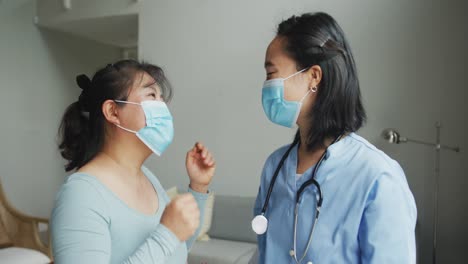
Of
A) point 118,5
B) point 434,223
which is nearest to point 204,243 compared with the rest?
point 434,223

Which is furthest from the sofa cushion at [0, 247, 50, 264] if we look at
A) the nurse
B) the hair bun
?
the nurse

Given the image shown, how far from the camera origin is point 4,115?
13.5 feet

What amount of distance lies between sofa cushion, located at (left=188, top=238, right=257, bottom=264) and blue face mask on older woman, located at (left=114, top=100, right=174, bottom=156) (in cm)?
171

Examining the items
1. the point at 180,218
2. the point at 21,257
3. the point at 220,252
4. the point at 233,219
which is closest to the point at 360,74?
the point at 233,219

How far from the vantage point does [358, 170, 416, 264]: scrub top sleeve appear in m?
0.79

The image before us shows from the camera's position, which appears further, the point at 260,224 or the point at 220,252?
the point at 220,252

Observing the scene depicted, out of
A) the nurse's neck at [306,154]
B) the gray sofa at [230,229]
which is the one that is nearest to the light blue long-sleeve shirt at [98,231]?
the nurse's neck at [306,154]

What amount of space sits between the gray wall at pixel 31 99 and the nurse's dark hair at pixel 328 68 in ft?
13.5

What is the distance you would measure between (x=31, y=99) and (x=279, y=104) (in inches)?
165

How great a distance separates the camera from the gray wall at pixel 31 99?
4129 mm

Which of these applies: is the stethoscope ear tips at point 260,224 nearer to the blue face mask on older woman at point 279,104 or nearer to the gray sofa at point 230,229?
the blue face mask on older woman at point 279,104

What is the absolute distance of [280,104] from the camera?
3.47 ft

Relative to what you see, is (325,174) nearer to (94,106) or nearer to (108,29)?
(94,106)

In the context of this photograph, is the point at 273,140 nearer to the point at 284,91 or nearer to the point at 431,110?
the point at 431,110
